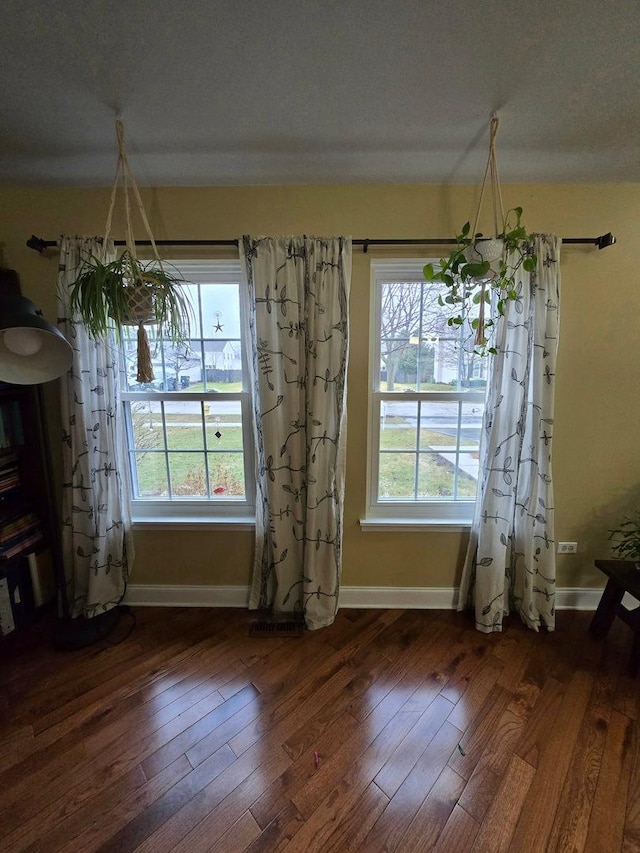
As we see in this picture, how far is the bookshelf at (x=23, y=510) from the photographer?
5.57ft

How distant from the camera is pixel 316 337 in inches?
64.9

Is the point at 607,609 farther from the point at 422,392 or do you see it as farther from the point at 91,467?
the point at 91,467

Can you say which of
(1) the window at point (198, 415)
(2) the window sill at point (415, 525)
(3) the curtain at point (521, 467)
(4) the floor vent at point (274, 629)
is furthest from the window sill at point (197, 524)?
(3) the curtain at point (521, 467)

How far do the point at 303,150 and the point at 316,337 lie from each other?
2.66 ft

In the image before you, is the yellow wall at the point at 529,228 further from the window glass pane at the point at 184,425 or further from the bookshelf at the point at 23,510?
the window glass pane at the point at 184,425

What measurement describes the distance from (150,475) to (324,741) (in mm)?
1562

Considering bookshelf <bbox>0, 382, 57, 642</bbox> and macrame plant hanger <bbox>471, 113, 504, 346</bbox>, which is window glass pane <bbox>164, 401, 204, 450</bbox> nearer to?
bookshelf <bbox>0, 382, 57, 642</bbox>

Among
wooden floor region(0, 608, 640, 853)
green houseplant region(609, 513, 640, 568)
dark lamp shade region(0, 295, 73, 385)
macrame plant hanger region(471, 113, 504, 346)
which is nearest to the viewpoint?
wooden floor region(0, 608, 640, 853)

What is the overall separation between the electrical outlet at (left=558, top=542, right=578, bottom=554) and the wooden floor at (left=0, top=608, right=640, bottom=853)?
41 centimetres

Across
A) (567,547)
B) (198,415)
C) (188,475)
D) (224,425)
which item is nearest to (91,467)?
(188,475)

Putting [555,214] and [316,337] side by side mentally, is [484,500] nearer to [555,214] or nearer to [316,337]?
[316,337]

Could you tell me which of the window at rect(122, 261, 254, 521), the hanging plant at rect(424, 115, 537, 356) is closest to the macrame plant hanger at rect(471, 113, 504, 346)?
the hanging plant at rect(424, 115, 537, 356)

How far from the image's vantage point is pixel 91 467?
5.69 feet

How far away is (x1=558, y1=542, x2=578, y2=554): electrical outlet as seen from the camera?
75.5 inches
